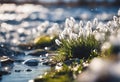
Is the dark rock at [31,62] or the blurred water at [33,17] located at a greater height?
the blurred water at [33,17]

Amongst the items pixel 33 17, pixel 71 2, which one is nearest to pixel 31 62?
pixel 33 17

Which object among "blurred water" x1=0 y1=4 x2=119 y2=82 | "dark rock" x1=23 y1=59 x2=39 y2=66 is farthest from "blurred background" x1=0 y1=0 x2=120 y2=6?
"dark rock" x1=23 y1=59 x2=39 y2=66

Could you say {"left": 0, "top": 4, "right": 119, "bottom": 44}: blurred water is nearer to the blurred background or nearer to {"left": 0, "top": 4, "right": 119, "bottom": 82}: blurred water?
{"left": 0, "top": 4, "right": 119, "bottom": 82}: blurred water

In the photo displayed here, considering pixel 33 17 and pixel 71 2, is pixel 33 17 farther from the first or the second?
pixel 71 2

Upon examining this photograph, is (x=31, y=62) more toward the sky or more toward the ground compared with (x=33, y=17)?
more toward the ground

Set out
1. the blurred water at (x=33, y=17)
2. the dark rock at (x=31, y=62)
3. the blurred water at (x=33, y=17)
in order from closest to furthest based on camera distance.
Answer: the dark rock at (x=31, y=62)
the blurred water at (x=33, y=17)
the blurred water at (x=33, y=17)

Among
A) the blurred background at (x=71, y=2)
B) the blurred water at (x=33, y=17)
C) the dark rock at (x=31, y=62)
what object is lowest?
the dark rock at (x=31, y=62)

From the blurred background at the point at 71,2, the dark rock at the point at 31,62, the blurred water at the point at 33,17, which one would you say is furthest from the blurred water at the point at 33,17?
the dark rock at the point at 31,62

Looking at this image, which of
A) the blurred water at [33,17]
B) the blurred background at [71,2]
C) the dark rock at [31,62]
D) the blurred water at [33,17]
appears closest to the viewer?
the dark rock at [31,62]

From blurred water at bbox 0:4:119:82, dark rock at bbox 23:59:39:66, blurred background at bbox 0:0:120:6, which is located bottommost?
dark rock at bbox 23:59:39:66

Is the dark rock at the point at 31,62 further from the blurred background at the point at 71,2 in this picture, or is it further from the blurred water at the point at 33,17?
the blurred background at the point at 71,2

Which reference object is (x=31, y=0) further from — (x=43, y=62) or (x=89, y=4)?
(x=43, y=62)
